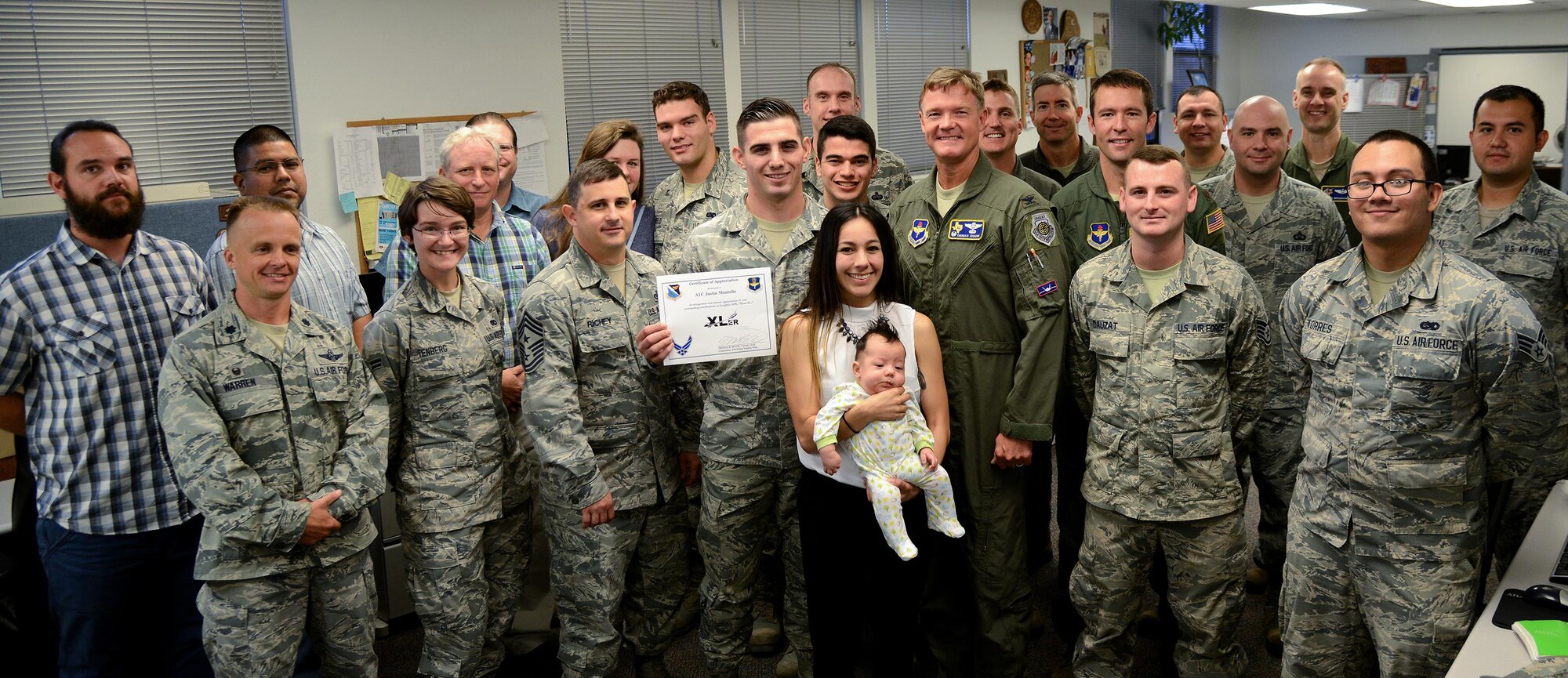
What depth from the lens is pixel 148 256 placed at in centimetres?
275

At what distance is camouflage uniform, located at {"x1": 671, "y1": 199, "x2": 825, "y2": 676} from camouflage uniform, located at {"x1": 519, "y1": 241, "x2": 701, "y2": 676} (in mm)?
146

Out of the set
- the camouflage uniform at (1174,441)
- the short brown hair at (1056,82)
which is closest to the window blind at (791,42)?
the short brown hair at (1056,82)

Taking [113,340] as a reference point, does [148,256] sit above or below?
above

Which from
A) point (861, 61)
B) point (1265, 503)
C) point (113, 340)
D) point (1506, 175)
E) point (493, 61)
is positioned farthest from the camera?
point (861, 61)

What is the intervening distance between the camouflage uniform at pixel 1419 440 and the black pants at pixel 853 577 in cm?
95

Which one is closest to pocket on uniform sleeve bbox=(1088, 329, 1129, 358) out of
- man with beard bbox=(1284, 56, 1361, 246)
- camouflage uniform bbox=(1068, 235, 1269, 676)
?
camouflage uniform bbox=(1068, 235, 1269, 676)

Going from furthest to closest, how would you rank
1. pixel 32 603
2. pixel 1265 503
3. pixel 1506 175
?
1. pixel 1265 503
2. pixel 1506 175
3. pixel 32 603

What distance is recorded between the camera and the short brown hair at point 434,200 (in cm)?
286

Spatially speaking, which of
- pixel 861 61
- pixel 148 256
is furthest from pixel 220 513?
pixel 861 61

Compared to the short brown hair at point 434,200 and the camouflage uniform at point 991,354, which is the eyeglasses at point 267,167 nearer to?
the short brown hair at point 434,200

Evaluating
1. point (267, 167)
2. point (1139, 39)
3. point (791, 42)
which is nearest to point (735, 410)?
point (267, 167)

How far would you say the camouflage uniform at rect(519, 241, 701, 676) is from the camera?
2809 millimetres

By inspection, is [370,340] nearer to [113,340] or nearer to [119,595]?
[113,340]

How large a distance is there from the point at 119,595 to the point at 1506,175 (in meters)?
4.13
